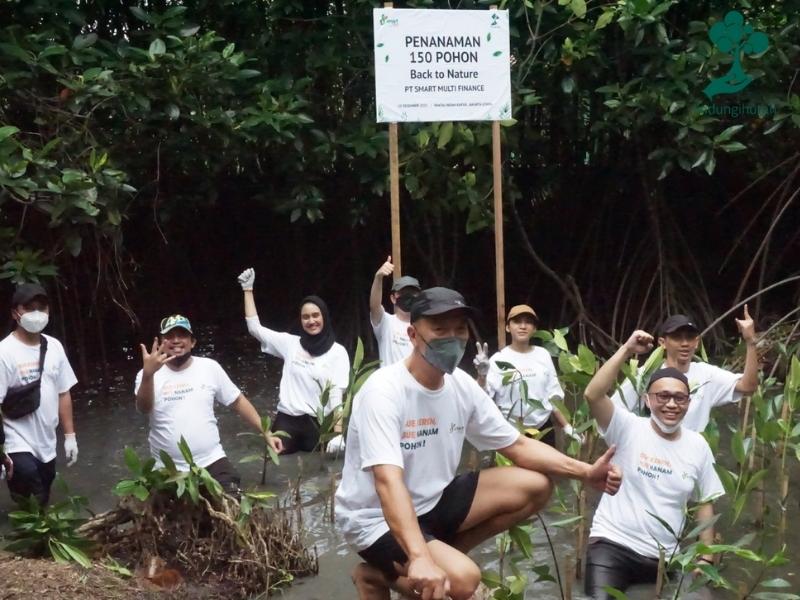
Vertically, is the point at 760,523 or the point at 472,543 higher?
the point at 472,543

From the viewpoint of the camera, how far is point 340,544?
15.8 ft

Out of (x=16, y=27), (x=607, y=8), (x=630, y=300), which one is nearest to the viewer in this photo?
(x=16, y=27)

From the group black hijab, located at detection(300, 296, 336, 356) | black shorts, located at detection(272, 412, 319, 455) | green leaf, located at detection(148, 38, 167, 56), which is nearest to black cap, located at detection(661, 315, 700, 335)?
black hijab, located at detection(300, 296, 336, 356)

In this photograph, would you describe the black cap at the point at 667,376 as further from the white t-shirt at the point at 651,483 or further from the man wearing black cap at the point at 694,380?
the man wearing black cap at the point at 694,380

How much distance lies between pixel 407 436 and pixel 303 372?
3.43m

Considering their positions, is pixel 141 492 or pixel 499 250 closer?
pixel 141 492

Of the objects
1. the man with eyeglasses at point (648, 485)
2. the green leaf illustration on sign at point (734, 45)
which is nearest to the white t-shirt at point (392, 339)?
the man with eyeglasses at point (648, 485)

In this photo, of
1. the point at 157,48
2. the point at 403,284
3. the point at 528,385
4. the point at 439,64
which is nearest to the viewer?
the point at 528,385

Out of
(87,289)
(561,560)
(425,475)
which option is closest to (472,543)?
(425,475)

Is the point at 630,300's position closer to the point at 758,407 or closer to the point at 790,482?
the point at 790,482

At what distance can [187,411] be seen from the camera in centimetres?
499

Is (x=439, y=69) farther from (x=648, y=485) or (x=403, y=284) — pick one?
(x=648, y=485)

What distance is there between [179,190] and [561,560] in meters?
5.26

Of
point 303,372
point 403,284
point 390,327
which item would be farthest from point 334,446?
point 403,284
